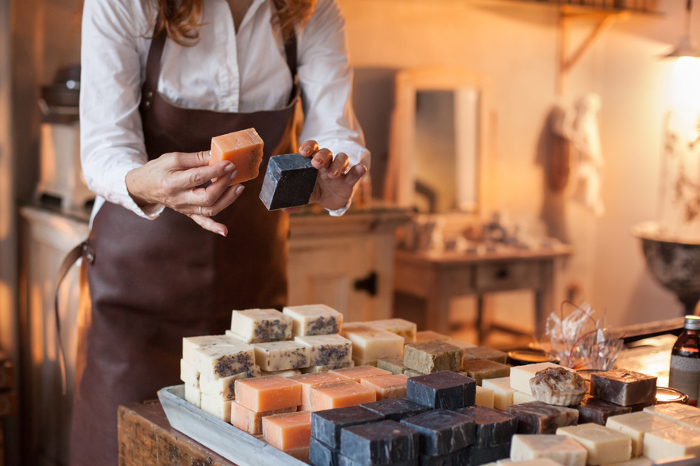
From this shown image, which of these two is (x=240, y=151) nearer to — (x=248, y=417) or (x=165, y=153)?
(x=165, y=153)

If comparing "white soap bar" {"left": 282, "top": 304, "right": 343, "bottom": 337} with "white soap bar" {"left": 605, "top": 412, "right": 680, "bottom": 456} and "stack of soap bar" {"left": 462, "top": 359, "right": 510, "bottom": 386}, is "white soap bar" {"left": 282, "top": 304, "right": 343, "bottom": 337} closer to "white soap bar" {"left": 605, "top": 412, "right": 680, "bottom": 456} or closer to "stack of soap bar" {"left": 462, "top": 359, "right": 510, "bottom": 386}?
"stack of soap bar" {"left": 462, "top": 359, "right": 510, "bottom": 386}

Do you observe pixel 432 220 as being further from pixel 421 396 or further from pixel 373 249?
pixel 421 396

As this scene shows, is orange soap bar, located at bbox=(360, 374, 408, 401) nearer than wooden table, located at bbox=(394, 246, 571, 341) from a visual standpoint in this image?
Yes

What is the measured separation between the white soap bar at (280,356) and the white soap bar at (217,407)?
98 mm

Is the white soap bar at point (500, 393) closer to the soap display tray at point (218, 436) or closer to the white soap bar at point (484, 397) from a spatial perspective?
the white soap bar at point (484, 397)

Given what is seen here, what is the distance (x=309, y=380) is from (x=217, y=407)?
13cm

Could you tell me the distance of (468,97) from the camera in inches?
139

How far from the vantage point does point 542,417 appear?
828mm

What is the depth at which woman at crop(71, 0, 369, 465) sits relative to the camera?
1.22 metres

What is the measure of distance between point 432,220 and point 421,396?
→ 2.35 m

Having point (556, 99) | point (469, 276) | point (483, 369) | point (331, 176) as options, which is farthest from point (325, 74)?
point (556, 99)

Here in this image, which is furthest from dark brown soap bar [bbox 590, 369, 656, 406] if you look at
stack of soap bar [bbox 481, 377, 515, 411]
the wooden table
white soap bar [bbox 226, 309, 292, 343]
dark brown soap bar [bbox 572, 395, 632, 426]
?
the wooden table

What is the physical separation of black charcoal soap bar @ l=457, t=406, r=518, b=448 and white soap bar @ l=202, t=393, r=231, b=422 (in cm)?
32

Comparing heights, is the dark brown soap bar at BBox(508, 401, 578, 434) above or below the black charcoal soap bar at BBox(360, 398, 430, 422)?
below
